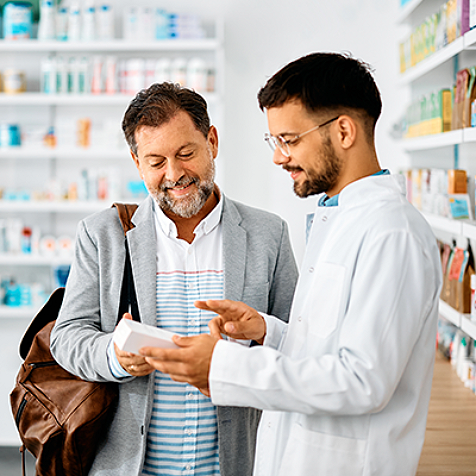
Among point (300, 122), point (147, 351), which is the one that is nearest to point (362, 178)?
point (300, 122)

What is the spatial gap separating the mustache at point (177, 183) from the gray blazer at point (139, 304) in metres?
0.12

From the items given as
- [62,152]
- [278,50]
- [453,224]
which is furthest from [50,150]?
[453,224]

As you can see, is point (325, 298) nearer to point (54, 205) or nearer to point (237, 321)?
point (237, 321)

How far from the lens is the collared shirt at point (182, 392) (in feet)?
5.03

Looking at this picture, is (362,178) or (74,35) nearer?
(362,178)

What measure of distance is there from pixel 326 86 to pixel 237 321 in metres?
0.61

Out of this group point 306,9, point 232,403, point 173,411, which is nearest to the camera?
point 232,403

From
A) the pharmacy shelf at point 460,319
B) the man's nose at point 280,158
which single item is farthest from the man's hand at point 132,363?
the pharmacy shelf at point 460,319

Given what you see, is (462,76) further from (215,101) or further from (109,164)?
(109,164)

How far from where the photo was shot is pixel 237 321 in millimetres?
1393

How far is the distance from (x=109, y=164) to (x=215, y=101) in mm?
1024

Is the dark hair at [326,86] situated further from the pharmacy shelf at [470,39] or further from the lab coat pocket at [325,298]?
the pharmacy shelf at [470,39]

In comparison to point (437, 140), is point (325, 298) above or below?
below

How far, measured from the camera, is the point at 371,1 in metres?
4.45
